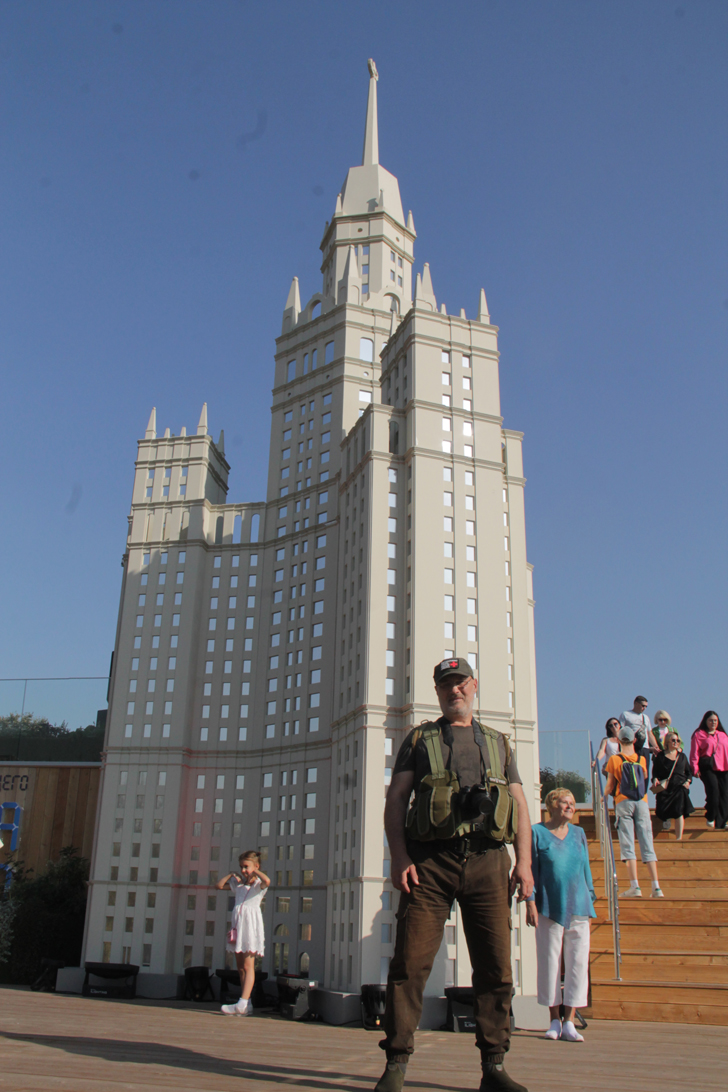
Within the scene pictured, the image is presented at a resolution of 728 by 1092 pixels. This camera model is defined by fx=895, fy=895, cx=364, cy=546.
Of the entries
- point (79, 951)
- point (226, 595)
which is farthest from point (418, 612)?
point (79, 951)

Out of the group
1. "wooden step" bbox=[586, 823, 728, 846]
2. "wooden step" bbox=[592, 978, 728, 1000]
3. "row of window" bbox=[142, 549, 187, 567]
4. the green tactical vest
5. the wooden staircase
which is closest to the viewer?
the green tactical vest

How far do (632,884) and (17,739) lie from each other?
1782 inches

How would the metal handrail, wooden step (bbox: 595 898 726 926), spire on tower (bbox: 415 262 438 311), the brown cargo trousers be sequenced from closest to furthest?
1. the brown cargo trousers
2. the metal handrail
3. wooden step (bbox: 595 898 726 926)
4. spire on tower (bbox: 415 262 438 311)

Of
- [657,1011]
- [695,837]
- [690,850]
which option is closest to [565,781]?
[695,837]

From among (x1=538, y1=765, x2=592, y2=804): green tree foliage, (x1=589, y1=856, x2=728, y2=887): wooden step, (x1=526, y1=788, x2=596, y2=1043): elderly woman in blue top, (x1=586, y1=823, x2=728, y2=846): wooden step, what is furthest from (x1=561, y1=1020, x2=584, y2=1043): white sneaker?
(x1=538, y1=765, x2=592, y2=804): green tree foliage

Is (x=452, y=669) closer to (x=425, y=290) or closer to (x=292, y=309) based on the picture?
(x=425, y=290)

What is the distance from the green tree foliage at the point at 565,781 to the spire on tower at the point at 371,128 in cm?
3794

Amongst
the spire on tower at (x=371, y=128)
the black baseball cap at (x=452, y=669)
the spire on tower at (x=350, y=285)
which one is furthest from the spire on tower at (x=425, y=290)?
the black baseball cap at (x=452, y=669)

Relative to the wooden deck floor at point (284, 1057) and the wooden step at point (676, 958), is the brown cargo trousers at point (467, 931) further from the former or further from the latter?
the wooden step at point (676, 958)

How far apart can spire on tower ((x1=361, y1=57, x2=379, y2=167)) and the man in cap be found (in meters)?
54.5

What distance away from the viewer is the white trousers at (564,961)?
8.89 m

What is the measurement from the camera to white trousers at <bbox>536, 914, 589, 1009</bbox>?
8.89 meters

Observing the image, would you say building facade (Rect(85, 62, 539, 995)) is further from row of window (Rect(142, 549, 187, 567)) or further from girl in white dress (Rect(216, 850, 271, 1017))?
girl in white dress (Rect(216, 850, 271, 1017))

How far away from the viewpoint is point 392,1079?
A: 5270 mm
